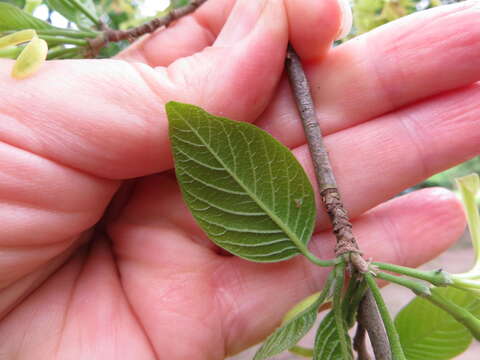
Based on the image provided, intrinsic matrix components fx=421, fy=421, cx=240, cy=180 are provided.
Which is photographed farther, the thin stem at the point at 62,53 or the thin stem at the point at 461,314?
the thin stem at the point at 62,53

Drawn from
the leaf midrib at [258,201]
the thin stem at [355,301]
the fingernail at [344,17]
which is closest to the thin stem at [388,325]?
the thin stem at [355,301]

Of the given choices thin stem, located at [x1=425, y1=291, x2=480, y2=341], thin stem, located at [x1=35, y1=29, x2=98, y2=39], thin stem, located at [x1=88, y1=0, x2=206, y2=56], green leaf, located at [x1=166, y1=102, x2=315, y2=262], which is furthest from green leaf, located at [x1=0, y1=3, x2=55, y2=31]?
thin stem, located at [x1=425, y1=291, x2=480, y2=341]

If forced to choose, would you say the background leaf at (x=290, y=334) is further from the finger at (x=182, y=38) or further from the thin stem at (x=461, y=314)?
the finger at (x=182, y=38)

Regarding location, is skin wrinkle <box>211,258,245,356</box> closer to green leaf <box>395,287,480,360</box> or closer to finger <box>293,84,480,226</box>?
finger <box>293,84,480,226</box>

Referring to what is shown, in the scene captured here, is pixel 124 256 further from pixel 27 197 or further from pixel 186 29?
pixel 186 29

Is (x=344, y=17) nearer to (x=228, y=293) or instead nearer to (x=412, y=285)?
(x=412, y=285)

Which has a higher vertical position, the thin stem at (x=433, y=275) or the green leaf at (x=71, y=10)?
the green leaf at (x=71, y=10)

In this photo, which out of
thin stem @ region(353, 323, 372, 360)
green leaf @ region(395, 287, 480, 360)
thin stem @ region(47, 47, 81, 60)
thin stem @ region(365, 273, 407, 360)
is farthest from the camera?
thin stem @ region(47, 47, 81, 60)
